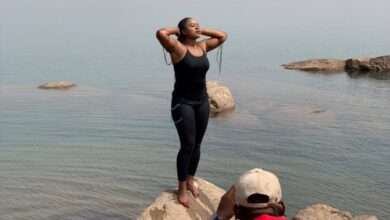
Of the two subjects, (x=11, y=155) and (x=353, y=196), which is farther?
(x=11, y=155)

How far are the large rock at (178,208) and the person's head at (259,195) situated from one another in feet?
15.9

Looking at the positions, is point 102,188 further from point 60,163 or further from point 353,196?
point 353,196

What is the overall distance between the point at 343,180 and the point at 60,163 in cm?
1004

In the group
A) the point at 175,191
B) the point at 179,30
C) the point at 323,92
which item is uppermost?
the point at 179,30

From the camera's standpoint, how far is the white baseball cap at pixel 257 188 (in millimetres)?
3676

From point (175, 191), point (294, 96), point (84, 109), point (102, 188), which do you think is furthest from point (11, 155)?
point (294, 96)

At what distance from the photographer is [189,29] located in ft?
25.3

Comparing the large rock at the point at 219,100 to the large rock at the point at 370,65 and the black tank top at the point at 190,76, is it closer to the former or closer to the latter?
the black tank top at the point at 190,76

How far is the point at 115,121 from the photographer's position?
1013 inches

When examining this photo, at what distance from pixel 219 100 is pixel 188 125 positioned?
2100 cm

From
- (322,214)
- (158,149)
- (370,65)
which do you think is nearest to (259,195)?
(322,214)

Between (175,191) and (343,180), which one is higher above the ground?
(175,191)

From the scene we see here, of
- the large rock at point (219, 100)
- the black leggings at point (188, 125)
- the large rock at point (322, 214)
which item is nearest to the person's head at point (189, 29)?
the black leggings at point (188, 125)

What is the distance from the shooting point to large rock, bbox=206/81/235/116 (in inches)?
1125
